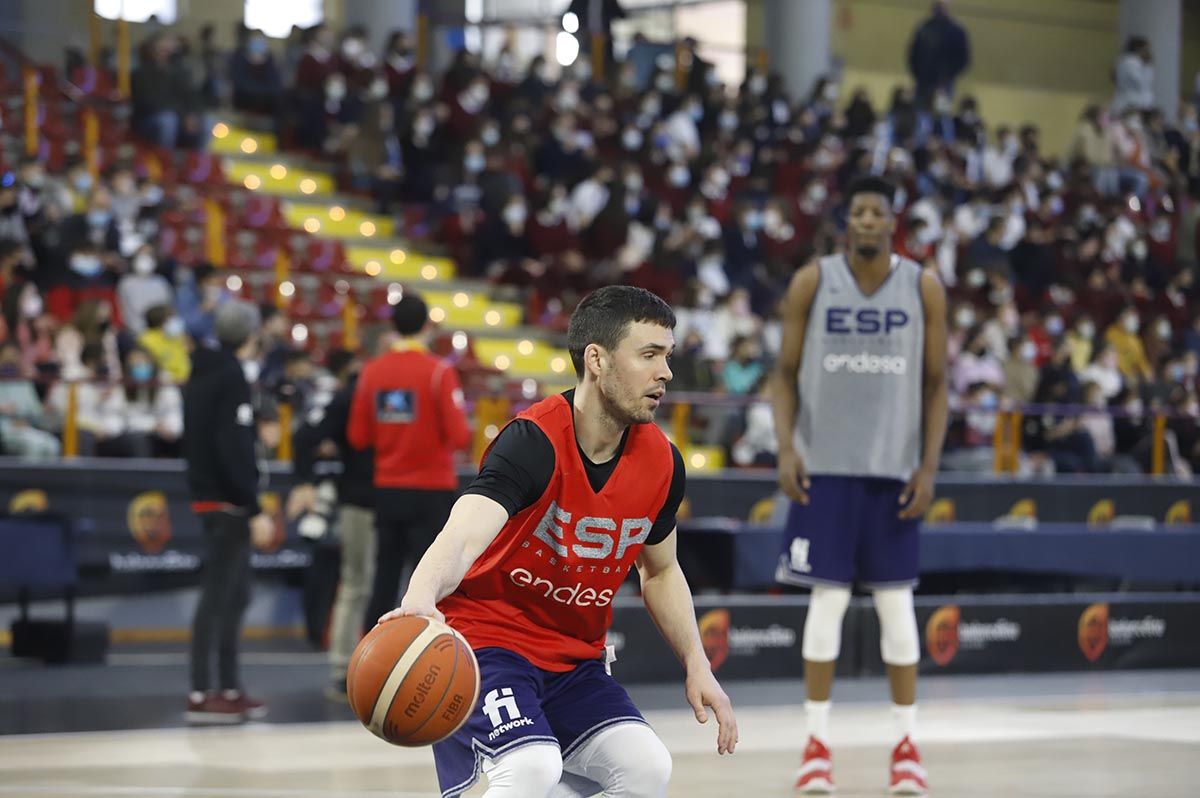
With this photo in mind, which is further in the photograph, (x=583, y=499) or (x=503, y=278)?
(x=503, y=278)

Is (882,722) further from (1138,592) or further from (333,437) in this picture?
(1138,592)

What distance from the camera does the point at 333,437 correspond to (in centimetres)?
1006

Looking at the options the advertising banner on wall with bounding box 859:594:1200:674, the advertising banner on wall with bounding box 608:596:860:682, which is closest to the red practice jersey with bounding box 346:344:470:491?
the advertising banner on wall with bounding box 608:596:860:682

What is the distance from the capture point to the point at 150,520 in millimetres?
12219

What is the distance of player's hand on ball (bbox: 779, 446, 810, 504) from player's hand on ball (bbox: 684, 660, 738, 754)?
260 centimetres

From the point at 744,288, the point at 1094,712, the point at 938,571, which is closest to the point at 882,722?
the point at 1094,712

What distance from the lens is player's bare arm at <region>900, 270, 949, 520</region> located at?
7281mm

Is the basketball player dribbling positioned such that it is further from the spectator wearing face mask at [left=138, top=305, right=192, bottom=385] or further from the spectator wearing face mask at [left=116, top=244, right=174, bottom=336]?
the spectator wearing face mask at [left=116, top=244, right=174, bottom=336]

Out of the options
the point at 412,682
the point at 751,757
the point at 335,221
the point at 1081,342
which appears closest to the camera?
the point at 412,682

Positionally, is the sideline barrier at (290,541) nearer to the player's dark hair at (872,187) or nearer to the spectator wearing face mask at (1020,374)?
the spectator wearing face mask at (1020,374)

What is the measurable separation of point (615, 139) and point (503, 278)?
3241mm

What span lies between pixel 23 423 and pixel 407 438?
3.71 m

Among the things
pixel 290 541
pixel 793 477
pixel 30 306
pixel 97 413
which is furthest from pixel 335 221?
pixel 793 477

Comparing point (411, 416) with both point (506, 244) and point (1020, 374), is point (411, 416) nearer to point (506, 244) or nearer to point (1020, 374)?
point (506, 244)
